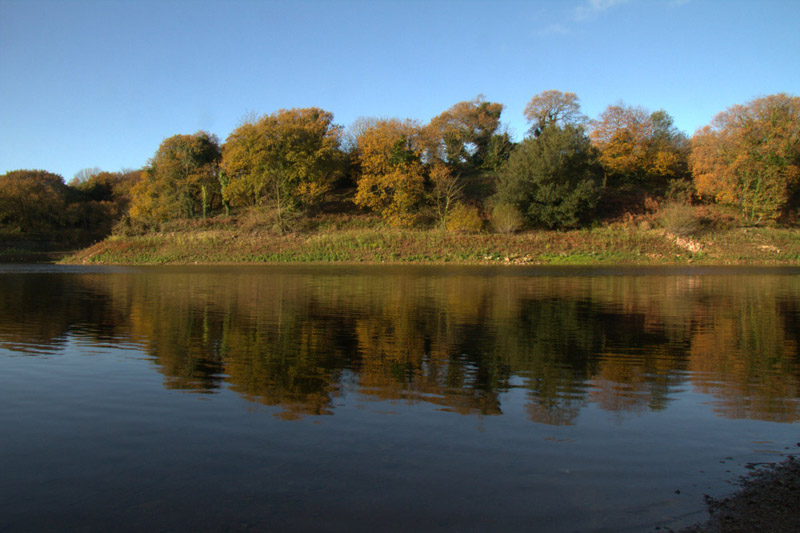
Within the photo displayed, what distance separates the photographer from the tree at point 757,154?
4759 cm

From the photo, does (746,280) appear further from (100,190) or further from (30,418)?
(100,190)

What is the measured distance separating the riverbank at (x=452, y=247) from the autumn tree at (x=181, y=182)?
698 centimetres

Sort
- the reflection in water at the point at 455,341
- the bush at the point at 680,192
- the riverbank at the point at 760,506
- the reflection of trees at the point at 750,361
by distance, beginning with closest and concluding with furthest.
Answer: the riverbank at the point at 760,506
the reflection of trees at the point at 750,361
the reflection in water at the point at 455,341
the bush at the point at 680,192

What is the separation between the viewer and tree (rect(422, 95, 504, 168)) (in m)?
68.1

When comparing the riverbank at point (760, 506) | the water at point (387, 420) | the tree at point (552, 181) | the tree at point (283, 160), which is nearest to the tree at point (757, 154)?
the tree at point (552, 181)

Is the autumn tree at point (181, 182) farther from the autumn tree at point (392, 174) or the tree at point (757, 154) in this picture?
the tree at point (757, 154)

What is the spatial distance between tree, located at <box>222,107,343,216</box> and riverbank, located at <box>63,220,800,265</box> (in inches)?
197

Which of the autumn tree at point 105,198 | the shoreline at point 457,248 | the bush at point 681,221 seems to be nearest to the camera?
the shoreline at point 457,248

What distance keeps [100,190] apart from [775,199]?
88.2 meters

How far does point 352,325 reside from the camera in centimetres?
1367

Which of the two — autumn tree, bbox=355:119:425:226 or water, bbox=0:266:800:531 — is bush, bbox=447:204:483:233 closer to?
autumn tree, bbox=355:119:425:226

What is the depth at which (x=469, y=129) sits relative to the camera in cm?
7525

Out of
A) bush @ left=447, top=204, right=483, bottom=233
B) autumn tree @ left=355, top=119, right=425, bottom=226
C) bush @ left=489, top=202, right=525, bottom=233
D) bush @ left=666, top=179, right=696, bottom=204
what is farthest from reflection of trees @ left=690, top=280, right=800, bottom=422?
bush @ left=666, top=179, right=696, bottom=204

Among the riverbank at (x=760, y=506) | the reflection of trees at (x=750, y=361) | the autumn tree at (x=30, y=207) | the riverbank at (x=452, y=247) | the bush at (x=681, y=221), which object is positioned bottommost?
the riverbank at (x=760, y=506)
